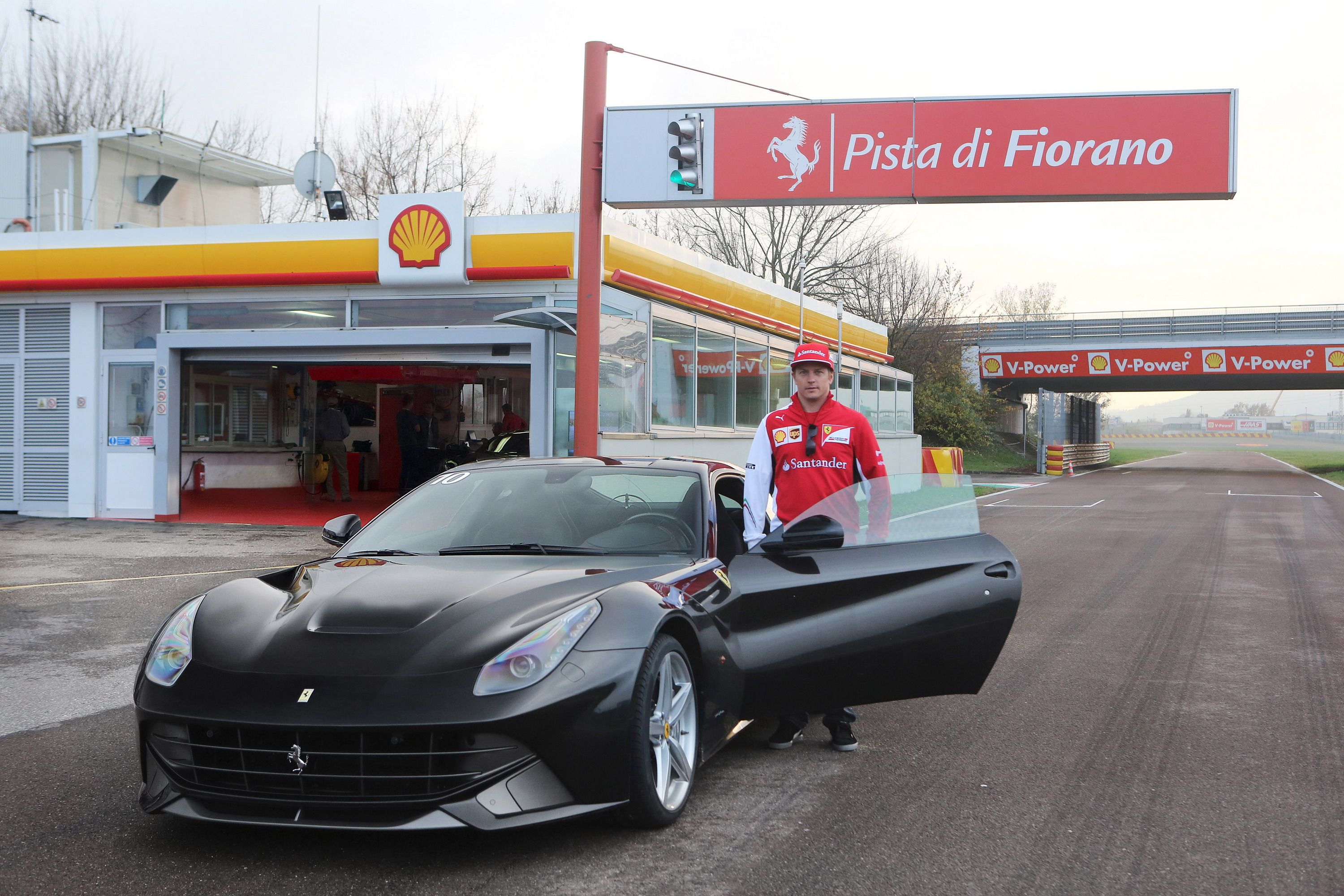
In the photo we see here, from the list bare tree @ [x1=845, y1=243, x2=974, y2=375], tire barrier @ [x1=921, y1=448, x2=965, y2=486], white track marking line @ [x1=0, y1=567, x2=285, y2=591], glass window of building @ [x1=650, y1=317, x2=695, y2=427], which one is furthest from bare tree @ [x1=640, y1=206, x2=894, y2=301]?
white track marking line @ [x1=0, y1=567, x2=285, y2=591]

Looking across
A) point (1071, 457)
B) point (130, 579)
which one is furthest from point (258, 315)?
point (1071, 457)

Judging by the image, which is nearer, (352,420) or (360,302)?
(360,302)

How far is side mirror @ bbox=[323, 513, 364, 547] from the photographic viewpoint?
4898 millimetres

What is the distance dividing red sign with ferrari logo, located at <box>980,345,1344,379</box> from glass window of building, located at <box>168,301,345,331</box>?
3779cm

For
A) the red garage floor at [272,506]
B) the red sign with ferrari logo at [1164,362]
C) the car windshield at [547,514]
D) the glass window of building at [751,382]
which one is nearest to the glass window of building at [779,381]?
the glass window of building at [751,382]

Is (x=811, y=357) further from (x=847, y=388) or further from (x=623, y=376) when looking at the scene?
(x=847, y=388)

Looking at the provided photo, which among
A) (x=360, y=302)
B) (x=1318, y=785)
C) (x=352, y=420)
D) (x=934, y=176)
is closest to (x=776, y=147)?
(x=934, y=176)

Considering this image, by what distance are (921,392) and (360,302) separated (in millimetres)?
31466

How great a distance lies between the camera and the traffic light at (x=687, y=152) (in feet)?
38.0

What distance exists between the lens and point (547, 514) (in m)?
4.60

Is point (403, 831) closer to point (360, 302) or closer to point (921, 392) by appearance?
point (360, 302)

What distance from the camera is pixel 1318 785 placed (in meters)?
4.17

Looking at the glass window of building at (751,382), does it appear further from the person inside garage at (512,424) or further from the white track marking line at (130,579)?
the white track marking line at (130,579)

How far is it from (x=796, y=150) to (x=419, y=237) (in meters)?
5.16
